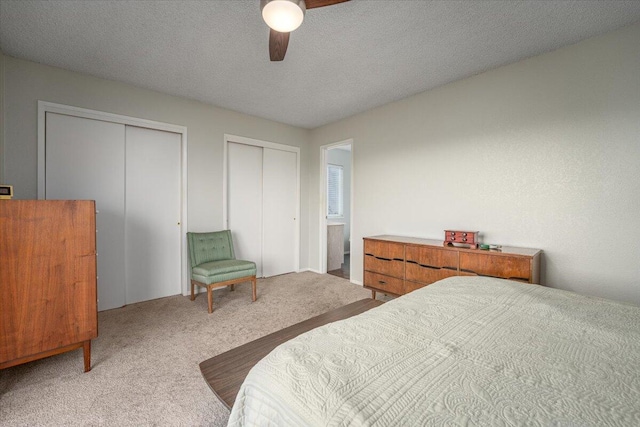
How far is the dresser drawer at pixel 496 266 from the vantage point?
2.28 metres

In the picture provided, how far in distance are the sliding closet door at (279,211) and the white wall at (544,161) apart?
188 cm

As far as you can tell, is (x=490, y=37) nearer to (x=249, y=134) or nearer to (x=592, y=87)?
(x=592, y=87)

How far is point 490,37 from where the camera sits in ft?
7.41

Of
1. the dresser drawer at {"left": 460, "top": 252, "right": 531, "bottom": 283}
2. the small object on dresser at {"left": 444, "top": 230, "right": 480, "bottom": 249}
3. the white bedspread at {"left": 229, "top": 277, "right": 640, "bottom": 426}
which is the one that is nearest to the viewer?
the white bedspread at {"left": 229, "top": 277, "right": 640, "bottom": 426}

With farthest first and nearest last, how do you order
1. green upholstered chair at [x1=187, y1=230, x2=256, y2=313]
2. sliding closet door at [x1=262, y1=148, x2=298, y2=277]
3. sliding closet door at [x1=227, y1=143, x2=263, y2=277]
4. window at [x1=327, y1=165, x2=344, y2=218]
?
1. window at [x1=327, y1=165, x2=344, y2=218]
2. sliding closet door at [x1=262, y1=148, x2=298, y2=277]
3. sliding closet door at [x1=227, y1=143, x2=263, y2=277]
4. green upholstered chair at [x1=187, y1=230, x2=256, y2=313]

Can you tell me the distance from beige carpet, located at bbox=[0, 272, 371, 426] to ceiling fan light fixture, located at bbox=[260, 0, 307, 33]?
88.7 inches

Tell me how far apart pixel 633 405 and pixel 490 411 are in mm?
389

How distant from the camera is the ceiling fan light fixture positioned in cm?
144

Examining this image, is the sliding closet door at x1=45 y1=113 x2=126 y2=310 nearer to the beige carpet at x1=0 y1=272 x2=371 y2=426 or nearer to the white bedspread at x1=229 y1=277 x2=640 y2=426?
the beige carpet at x1=0 y1=272 x2=371 y2=426

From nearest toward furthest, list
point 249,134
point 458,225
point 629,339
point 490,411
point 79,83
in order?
1. point 490,411
2. point 629,339
3. point 79,83
4. point 458,225
5. point 249,134

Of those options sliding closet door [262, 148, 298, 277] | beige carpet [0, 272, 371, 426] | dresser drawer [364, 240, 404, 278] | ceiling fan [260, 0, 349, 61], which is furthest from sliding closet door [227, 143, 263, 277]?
ceiling fan [260, 0, 349, 61]

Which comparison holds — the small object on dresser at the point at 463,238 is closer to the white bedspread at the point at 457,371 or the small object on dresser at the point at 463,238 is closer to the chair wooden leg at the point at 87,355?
the white bedspread at the point at 457,371

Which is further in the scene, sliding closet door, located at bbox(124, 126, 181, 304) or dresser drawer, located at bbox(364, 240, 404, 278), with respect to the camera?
sliding closet door, located at bbox(124, 126, 181, 304)

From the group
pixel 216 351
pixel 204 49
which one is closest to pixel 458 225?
pixel 216 351
